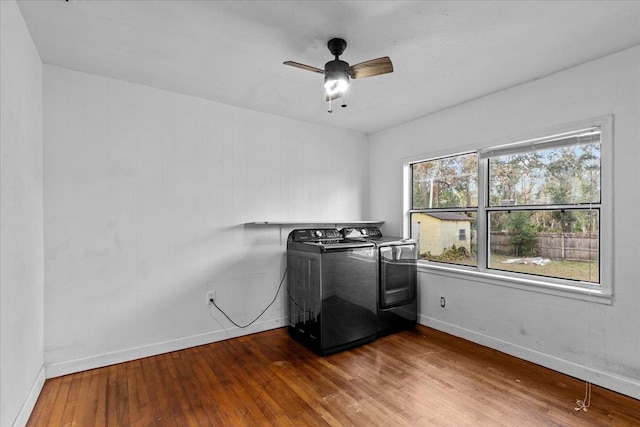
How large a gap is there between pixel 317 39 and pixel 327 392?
2454 mm

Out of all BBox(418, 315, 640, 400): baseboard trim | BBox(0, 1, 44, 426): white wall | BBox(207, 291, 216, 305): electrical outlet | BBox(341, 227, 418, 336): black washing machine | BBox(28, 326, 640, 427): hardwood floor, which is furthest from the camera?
BBox(341, 227, 418, 336): black washing machine

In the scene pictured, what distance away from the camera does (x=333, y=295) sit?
2.97 meters

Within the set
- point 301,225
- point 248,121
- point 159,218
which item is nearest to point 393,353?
point 301,225

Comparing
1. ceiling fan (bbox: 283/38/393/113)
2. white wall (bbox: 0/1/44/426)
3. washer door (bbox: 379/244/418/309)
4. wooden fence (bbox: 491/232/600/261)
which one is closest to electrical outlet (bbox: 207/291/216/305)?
white wall (bbox: 0/1/44/426)

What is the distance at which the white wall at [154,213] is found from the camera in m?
2.55

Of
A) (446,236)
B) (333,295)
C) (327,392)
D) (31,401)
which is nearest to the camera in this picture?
(31,401)

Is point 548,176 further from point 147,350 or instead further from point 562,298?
point 147,350

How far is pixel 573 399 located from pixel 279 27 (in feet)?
10.4

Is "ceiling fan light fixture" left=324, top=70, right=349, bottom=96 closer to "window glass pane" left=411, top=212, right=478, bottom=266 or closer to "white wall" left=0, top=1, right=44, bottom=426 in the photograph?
"white wall" left=0, top=1, right=44, bottom=426

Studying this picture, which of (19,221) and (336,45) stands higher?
(336,45)

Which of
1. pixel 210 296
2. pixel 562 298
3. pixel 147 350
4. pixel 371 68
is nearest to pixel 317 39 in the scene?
pixel 371 68

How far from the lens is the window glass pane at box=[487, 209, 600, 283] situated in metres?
2.52

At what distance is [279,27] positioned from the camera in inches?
79.1

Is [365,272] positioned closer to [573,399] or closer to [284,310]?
[284,310]
